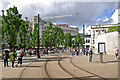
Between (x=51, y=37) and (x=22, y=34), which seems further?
(x=51, y=37)

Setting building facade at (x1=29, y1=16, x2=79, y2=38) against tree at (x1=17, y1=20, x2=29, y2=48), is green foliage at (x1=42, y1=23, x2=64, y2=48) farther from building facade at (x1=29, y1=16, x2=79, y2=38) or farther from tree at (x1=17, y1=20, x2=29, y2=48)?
building facade at (x1=29, y1=16, x2=79, y2=38)

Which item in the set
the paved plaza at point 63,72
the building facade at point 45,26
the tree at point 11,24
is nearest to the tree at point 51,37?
the building facade at point 45,26

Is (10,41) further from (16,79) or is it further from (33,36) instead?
(33,36)

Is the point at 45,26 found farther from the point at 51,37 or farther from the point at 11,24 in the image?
the point at 11,24

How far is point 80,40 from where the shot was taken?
84.2m

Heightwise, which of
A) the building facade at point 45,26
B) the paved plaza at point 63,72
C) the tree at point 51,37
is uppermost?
the building facade at point 45,26

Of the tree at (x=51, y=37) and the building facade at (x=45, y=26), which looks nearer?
the tree at (x=51, y=37)

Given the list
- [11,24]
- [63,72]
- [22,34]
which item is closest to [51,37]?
[22,34]

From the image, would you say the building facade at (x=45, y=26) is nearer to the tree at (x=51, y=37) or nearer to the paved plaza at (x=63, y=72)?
the tree at (x=51, y=37)

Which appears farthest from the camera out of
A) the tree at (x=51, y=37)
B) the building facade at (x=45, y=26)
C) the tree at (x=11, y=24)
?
the building facade at (x=45, y=26)

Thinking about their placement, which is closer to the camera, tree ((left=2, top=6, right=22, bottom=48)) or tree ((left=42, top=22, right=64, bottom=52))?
tree ((left=2, top=6, right=22, bottom=48))

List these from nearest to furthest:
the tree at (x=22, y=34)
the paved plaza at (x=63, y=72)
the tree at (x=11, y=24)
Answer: the paved plaza at (x=63, y=72), the tree at (x=11, y=24), the tree at (x=22, y=34)

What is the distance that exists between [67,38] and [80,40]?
8.57m

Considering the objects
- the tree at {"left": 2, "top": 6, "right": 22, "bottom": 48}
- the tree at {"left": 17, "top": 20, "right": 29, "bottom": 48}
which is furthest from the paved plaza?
the tree at {"left": 17, "top": 20, "right": 29, "bottom": 48}
